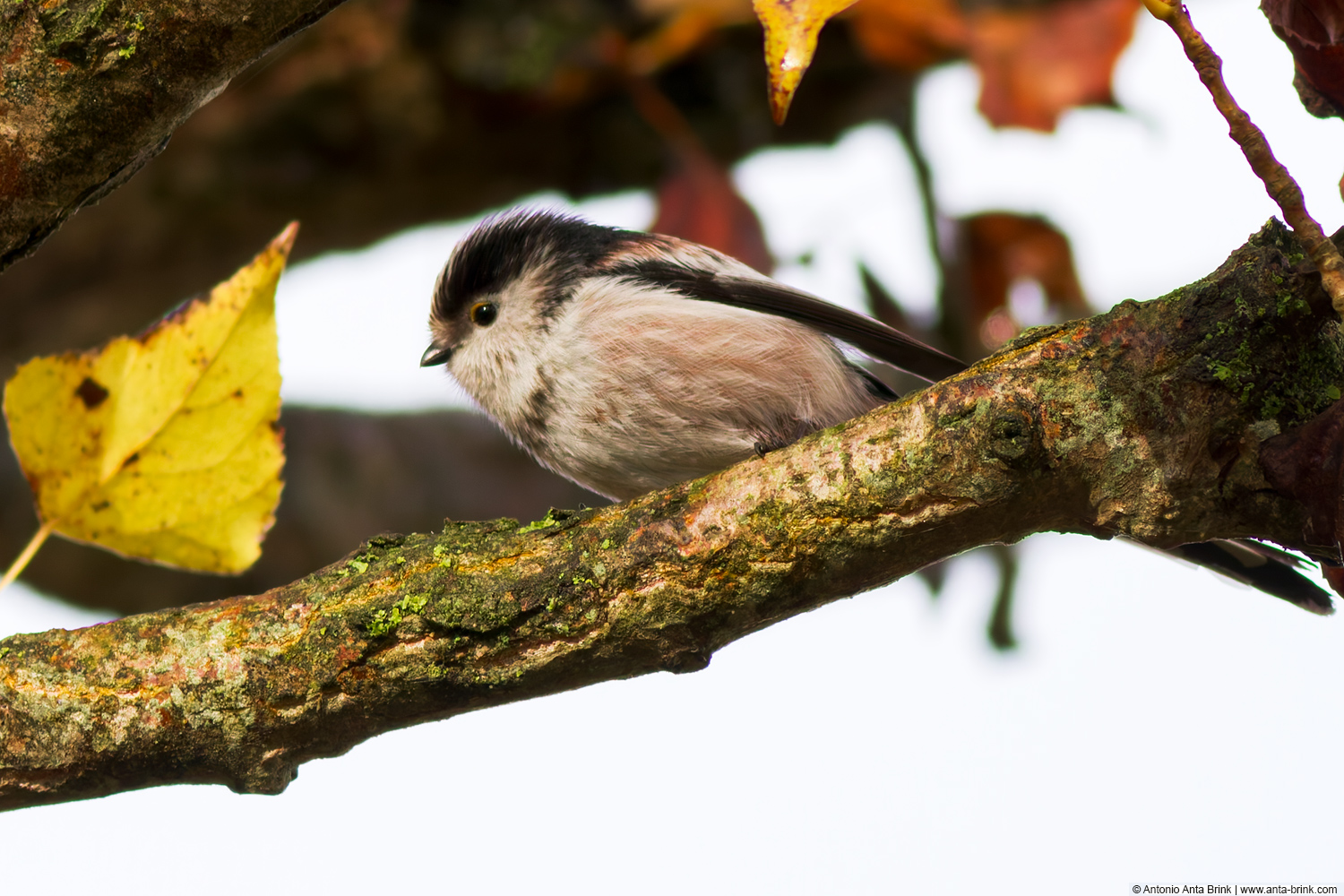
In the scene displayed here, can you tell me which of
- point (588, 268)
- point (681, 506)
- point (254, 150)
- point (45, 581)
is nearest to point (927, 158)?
point (588, 268)

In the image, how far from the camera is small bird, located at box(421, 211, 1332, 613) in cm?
211

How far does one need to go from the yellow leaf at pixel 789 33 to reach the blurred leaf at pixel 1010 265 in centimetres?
262

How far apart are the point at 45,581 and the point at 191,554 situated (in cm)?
251

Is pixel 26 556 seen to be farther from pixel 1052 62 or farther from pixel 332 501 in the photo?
pixel 1052 62

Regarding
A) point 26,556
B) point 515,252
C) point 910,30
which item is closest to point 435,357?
point 515,252

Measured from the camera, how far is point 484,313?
8.53ft

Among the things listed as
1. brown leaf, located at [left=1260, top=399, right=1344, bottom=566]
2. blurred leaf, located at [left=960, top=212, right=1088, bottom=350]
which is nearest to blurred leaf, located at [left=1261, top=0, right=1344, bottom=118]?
brown leaf, located at [left=1260, top=399, right=1344, bottom=566]

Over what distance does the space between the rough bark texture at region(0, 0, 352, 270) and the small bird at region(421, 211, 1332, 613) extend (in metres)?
0.92

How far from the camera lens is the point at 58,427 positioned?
1615 mm

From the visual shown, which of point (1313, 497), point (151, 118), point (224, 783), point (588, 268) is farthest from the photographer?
point (588, 268)

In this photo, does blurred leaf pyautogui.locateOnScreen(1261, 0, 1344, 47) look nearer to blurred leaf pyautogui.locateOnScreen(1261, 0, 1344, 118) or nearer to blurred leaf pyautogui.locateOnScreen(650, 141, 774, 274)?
blurred leaf pyautogui.locateOnScreen(1261, 0, 1344, 118)

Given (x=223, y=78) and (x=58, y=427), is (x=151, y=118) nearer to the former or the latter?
(x=223, y=78)

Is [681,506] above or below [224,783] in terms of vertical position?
above

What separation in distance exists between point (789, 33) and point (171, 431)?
1.11m
